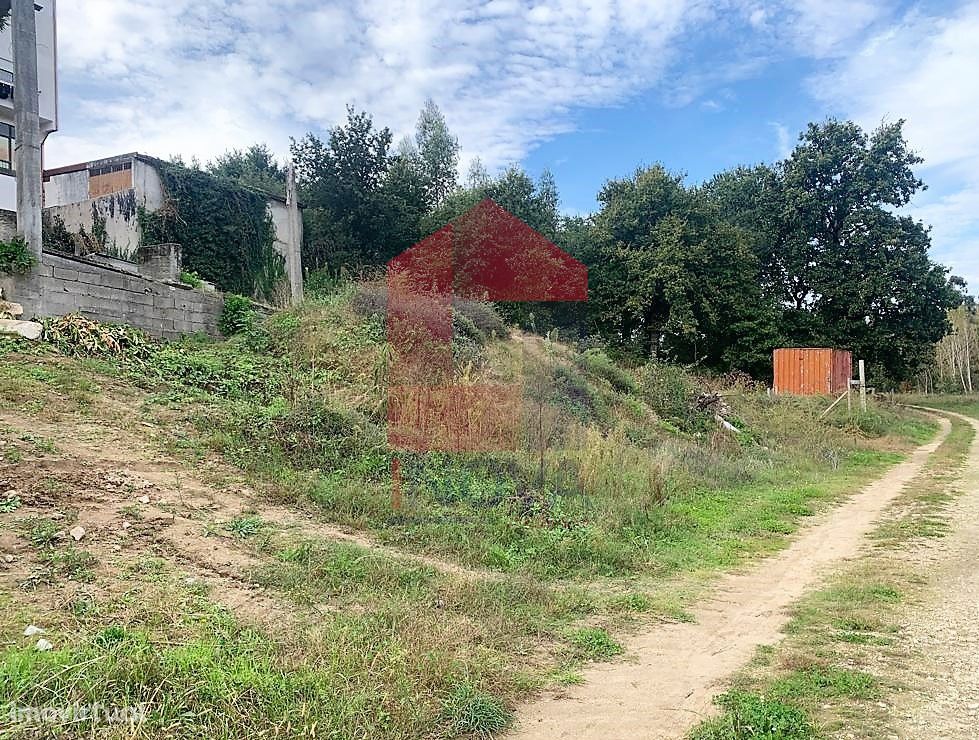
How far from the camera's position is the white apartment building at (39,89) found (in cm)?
1839

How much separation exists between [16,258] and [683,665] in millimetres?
10286

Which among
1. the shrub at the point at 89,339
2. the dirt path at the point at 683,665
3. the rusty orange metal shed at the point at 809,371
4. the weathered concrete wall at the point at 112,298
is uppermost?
the weathered concrete wall at the point at 112,298

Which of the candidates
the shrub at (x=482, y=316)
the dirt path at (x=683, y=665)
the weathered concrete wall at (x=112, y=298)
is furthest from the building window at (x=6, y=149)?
the dirt path at (x=683, y=665)

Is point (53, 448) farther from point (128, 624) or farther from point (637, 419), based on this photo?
point (637, 419)

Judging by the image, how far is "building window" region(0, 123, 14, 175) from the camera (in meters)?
18.7

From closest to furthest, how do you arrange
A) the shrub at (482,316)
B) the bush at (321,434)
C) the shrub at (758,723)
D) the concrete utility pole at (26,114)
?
the shrub at (758,723) → the bush at (321,434) → the concrete utility pole at (26,114) → the shrub at (482,316)

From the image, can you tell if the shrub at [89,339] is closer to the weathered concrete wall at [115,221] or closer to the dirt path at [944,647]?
the weathered concrete wall at [115,221]

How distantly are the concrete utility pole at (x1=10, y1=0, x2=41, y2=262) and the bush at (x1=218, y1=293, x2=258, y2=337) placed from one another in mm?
3343

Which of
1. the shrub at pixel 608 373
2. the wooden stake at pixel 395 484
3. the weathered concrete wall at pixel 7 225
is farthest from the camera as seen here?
the shrub at pixel 608 373

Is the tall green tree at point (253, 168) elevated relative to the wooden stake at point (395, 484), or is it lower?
elevated

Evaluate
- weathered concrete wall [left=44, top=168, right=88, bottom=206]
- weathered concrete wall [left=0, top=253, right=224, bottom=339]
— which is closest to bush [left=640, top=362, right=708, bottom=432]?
weathered concrete wall [left=0, top=253, right=224, bottom=339]

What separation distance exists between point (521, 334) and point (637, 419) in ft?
12.1

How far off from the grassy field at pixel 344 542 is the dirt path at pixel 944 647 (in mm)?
1528

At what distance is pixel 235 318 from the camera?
12633 mm
